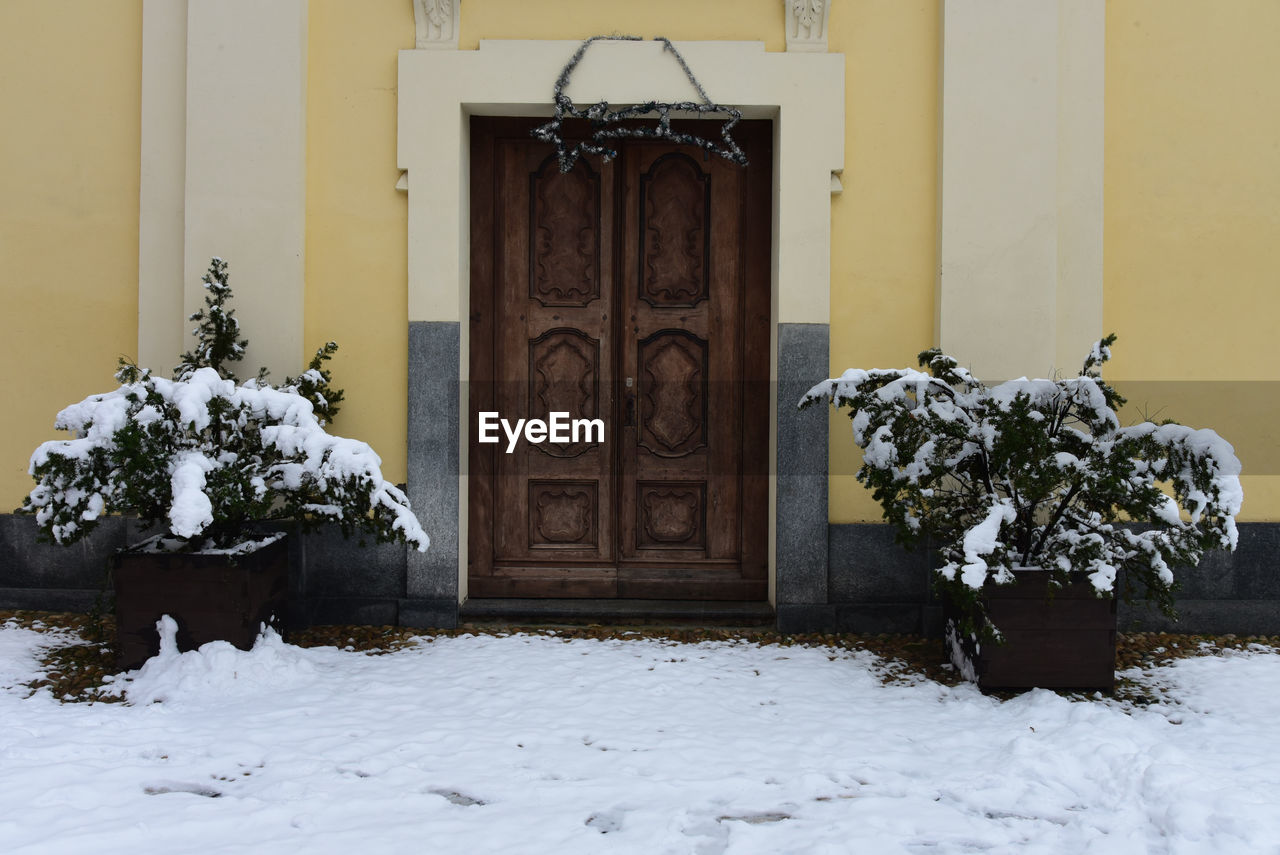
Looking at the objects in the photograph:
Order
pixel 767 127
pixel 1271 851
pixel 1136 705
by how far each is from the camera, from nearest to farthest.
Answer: pixel 1271 851 < pixel 1136 705 < pixel 767 127

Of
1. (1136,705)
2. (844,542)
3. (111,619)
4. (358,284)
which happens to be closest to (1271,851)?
(1136,705)

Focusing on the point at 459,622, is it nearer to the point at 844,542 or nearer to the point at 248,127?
the point at 844,542

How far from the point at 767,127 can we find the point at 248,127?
2.90 meters

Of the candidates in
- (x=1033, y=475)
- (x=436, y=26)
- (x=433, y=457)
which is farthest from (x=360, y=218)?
(x=1033, y=475)

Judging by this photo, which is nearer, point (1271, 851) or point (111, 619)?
point (1271, 851)

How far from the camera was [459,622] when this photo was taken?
488 cm

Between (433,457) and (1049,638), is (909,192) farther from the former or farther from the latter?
(433,457)

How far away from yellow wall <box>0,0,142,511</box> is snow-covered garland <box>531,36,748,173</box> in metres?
2.36

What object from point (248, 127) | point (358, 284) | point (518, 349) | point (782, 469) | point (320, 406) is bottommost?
point (782, 469)

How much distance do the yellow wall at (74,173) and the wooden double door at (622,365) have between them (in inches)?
77.2

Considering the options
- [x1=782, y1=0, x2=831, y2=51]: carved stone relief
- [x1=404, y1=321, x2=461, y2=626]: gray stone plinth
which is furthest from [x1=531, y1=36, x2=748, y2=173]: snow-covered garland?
[x1=404, y1=321, x2=461, y2=626]: gray stone plinth

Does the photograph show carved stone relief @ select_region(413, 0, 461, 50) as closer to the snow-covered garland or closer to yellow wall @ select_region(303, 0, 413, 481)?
yellow wall @ select_region(303, 0, 413, 481)

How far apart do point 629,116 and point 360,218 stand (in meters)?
1.59

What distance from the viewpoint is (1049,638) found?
3854mm
